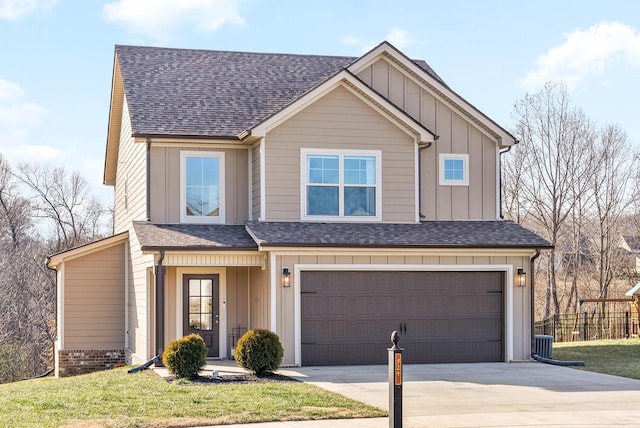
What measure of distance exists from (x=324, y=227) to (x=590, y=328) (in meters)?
16.4

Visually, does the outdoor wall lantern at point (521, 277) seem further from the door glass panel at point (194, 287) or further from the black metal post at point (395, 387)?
the black metal post at point (395, 387)

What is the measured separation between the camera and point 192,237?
21.0 metres

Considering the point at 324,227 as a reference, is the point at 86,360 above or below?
below

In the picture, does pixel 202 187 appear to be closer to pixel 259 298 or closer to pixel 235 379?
pixel 259 298

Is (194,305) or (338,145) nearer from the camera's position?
(338,145)

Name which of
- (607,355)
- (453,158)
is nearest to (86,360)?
(453,158)

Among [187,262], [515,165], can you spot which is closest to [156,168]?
[187,262]

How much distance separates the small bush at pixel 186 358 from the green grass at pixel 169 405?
807 mm

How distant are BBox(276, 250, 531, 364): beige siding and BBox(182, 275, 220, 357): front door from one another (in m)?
2.88

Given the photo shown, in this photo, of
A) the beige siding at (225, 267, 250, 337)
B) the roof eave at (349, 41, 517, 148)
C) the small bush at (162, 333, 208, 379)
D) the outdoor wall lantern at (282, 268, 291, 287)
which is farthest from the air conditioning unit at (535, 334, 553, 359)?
the small bush at (162, 333, 208, 379)

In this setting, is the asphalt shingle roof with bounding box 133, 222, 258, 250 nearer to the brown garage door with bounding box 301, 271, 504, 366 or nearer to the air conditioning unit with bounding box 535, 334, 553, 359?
the brown garage door with bounding box 301, 271, 504, 366

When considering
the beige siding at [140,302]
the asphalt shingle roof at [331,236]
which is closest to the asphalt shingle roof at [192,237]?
the asphalt shingle roof at [331,236]

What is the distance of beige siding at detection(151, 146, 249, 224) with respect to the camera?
2222cm

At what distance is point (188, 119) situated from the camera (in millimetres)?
22781
